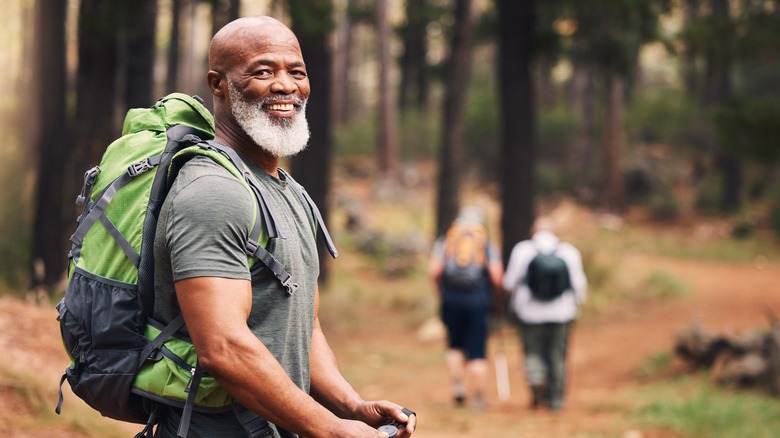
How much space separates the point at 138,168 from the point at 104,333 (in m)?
0.45

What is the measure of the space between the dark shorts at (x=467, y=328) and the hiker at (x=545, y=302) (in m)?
0.42

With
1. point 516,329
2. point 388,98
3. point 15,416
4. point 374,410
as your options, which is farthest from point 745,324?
point 388,98

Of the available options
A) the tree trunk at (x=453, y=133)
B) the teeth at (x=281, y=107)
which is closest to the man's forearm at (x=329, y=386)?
the teeth at (x=281, y=107)

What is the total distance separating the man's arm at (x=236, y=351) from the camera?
254cm

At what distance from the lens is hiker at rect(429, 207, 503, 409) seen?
9969 mm

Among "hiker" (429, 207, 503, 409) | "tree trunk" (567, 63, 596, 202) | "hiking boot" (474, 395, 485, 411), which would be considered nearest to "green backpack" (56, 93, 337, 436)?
"hiker" (429, 207, 503, 409)

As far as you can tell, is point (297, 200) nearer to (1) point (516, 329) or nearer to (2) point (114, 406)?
(2) point (114, 406)

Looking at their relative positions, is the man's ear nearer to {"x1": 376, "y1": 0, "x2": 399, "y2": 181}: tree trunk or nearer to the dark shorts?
the dark shorts

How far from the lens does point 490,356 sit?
45.3 ft

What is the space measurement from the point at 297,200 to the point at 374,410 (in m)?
0.65

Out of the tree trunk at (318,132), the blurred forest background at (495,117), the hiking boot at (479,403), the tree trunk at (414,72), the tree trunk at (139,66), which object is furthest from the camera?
the tree trunk at (414,72)

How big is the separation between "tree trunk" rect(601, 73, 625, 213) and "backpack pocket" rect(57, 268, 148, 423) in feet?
85.7

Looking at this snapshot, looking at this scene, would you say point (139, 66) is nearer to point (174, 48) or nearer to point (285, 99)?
point (174, 48)

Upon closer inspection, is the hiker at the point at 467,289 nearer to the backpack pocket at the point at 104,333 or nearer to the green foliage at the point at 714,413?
the green foliage at the point at 714,413
